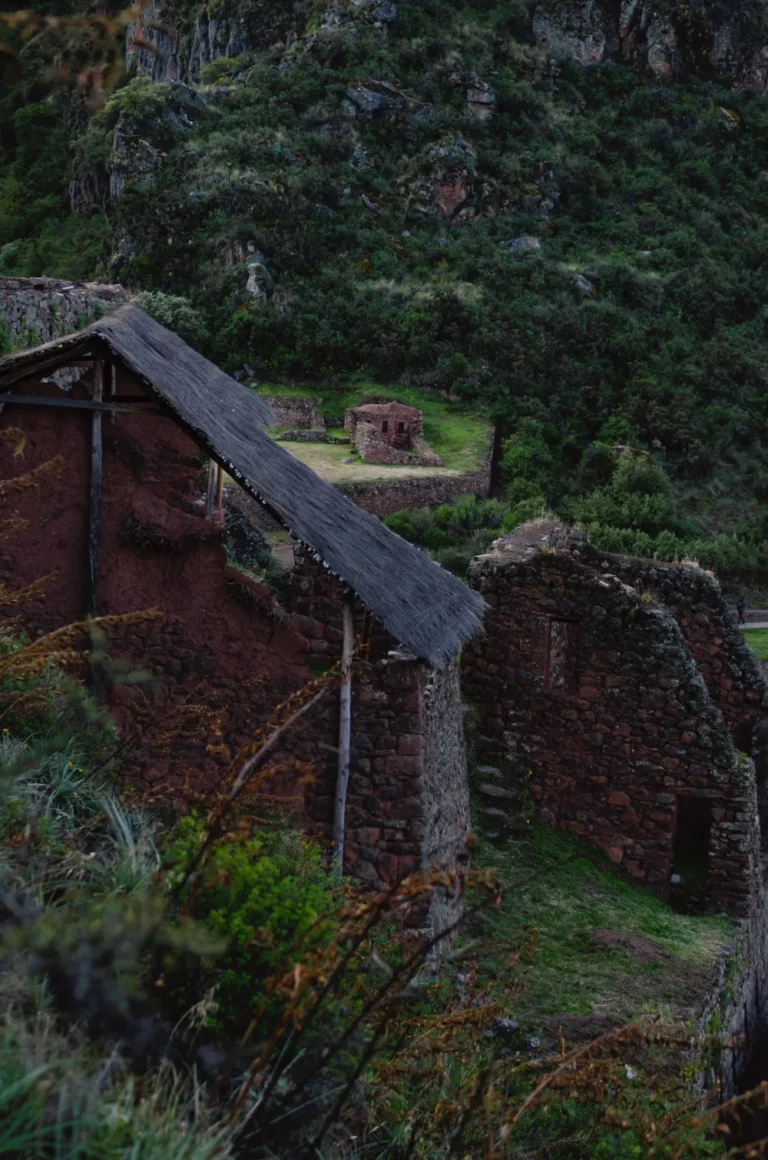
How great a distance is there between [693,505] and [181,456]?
3010 centimetres

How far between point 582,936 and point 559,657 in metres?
2.75

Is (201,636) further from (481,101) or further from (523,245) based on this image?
(481,101)

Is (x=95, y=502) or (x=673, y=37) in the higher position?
(x=673, y=37)

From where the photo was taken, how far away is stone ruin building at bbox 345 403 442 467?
31016 millimetres

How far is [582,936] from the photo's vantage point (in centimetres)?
915

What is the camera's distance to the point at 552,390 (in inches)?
1634

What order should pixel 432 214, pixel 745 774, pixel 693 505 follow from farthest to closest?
pixel 432 214 → pixel 693 505 → pixel 745 774

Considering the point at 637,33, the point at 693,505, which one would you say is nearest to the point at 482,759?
the point at 693,505

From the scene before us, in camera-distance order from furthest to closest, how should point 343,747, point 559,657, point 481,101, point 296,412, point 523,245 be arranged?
1. point 481,101
2. point 523,245
3. point 296,412
4. point 559,657
5. point 343,747

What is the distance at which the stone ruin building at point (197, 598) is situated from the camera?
7660 millimetres

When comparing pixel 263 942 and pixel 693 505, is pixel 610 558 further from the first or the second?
pixel 693 505

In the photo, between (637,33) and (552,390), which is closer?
(552,390)

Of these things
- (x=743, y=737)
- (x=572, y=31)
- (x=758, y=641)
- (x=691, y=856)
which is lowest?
(x=758, y=641)

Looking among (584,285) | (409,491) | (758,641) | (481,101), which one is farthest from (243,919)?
(481,101)
